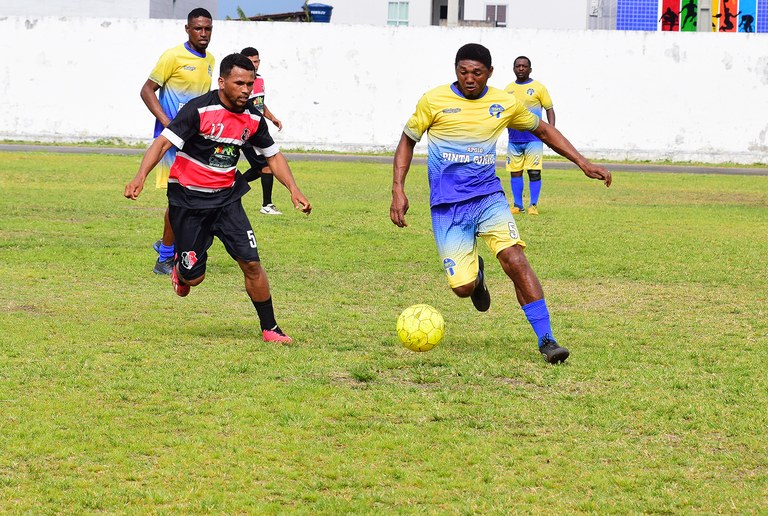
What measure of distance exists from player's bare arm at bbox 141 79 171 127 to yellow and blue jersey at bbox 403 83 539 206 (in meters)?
3.61

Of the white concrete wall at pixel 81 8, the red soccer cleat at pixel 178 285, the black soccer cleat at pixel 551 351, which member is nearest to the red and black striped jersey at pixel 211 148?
the red soccer cleat at pixel 178 285

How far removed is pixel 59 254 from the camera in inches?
489

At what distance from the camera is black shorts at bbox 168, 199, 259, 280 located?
8.13m

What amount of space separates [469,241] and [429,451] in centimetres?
277

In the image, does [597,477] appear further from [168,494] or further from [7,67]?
[7,67]

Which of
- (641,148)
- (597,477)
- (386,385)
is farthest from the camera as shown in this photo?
(641,148)

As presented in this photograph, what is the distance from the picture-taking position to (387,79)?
35.7 meters

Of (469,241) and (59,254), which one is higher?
(469,241)

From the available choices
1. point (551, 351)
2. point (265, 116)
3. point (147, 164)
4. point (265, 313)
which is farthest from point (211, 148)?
point (265, 116)

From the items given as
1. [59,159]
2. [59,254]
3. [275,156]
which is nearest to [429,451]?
[275,156]

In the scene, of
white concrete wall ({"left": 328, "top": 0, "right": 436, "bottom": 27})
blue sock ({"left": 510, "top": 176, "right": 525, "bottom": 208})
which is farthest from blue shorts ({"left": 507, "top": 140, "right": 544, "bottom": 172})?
white concrete wall ({"left": 328, "top": 0, "right": 436, "bottom": 27})

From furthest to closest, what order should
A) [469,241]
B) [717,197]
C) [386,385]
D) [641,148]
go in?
[641,148]
[717,197]
[469,241]
[386,385]

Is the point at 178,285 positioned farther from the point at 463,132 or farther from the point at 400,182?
the point at 463,132

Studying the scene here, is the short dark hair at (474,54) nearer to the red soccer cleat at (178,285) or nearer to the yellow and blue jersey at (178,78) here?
the red soccer cleat at (178,285)
